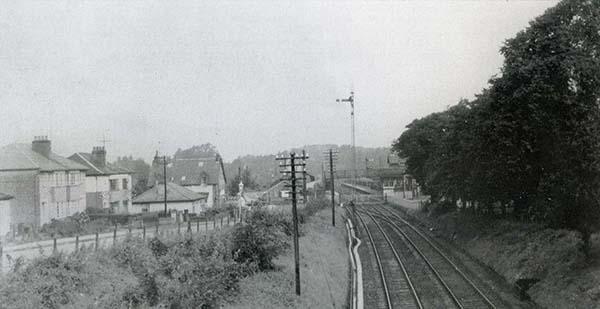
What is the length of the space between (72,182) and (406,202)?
4169cm

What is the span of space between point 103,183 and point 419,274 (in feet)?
128

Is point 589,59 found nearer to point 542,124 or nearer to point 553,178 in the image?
point 542,124

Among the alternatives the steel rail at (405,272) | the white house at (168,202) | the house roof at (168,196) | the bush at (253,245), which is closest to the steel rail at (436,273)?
the steel rail at (405,272)

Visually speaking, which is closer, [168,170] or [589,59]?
[589,59]

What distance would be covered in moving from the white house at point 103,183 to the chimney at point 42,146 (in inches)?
386

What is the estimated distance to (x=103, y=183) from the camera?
180 feet

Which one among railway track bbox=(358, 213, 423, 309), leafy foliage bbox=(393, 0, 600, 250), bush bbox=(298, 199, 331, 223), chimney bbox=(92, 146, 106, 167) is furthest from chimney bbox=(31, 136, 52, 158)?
leafy foliage bbox=(393, 0, 600, 250)

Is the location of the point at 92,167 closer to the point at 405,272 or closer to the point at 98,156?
the point at 98,156

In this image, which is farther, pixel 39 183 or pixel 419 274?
pixel 39 183

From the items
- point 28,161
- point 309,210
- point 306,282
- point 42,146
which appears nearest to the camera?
point 306,282

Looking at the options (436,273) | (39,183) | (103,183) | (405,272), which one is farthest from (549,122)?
(103,183)

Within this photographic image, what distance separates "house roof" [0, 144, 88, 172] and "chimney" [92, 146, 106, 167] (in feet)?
36.5

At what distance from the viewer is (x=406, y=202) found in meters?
67.8

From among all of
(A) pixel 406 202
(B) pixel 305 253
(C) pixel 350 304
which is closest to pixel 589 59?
(C) pixel 350 304
